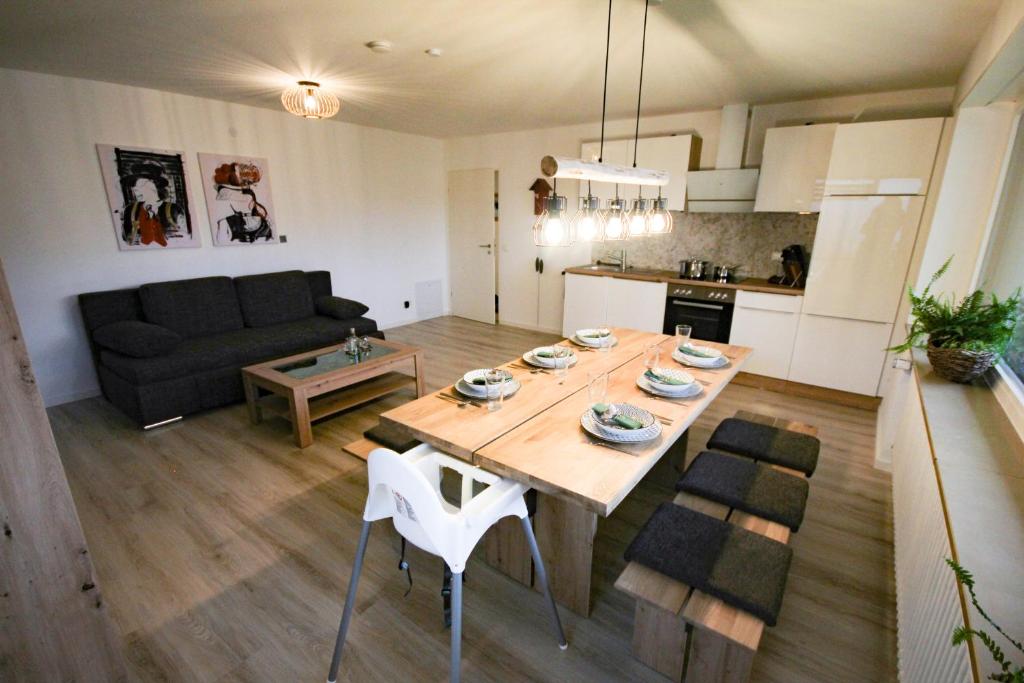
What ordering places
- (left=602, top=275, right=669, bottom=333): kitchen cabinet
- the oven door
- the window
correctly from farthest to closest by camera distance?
(left=602, top=275, right=669, bottom=333): kitchen cabinet, the oven door, the window

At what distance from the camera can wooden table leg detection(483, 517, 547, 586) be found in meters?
1.87

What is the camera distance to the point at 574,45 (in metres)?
2.62

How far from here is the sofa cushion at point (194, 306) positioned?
3.70 metres

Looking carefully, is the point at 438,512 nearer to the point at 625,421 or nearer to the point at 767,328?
the point at 625,421

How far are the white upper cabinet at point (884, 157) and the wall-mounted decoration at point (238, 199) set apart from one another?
4.97m

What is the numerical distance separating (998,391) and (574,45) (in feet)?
8.67

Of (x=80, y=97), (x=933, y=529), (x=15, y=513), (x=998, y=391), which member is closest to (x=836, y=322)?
(x=998, y=391)

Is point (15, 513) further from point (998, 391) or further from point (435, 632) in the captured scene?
point (998, 391)

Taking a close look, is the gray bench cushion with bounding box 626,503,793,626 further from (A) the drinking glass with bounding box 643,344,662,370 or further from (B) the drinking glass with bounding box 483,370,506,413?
(A) the drinking glass with bounding box 643,344,662,370

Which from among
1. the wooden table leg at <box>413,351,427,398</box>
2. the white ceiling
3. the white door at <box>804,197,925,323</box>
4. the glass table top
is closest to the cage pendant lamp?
the white ceiling

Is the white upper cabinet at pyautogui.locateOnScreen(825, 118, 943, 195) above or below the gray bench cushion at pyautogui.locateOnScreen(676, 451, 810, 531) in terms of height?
above

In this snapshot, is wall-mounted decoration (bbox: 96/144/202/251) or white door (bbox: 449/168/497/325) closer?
wall-mounted decoration (bbox: 96/144/202/251)

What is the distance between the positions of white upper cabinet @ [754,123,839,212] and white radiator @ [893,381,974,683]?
2.18 m

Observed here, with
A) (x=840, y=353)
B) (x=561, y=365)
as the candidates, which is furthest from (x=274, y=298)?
(x=840, y=353)
